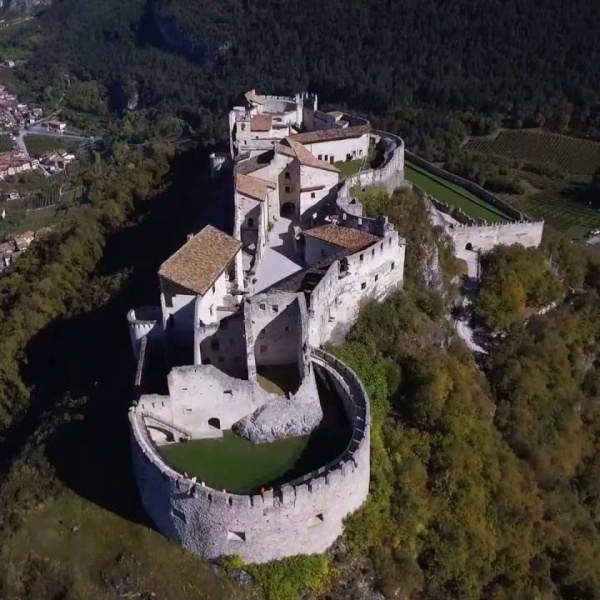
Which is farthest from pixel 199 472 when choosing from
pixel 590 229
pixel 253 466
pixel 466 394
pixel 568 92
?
pixel 568 92

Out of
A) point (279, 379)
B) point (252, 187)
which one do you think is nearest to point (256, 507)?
point (279, 379)

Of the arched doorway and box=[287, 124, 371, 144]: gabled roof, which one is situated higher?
box=[287, 124, 371, 144]: gabled roof

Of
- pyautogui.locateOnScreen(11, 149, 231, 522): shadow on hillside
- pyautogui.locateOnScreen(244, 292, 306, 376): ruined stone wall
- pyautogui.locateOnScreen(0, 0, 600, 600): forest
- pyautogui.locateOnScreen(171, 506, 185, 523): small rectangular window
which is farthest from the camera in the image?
pyautogui.locateOnScreen(244, 292, 306, 376): ruined stone wall

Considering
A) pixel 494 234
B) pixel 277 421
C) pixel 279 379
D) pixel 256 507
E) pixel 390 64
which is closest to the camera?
pixel 256 507

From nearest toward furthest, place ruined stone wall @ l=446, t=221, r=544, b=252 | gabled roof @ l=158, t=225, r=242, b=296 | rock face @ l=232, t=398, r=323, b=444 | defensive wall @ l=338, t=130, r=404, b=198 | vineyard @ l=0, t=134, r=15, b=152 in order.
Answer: rock face @ l=232, t=398, r=323, b=444
gabled roof @ l=158, t=225, r=242, b=296
defensive wall @ l=338, t=130, r=404, b=198
ruined stone wall @ l=446, t=221, r=544, b=252
vineyard @ l=0, t=134, r=15, b=152

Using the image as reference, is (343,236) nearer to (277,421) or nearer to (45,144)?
(277,421)

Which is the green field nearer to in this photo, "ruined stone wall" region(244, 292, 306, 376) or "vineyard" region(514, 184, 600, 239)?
"vineyard" region(514, 184, 600, 239)

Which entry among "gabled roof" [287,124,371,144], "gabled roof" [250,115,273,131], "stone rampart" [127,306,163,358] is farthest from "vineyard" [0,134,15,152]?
"stone rampart" [127,306,163,358]
